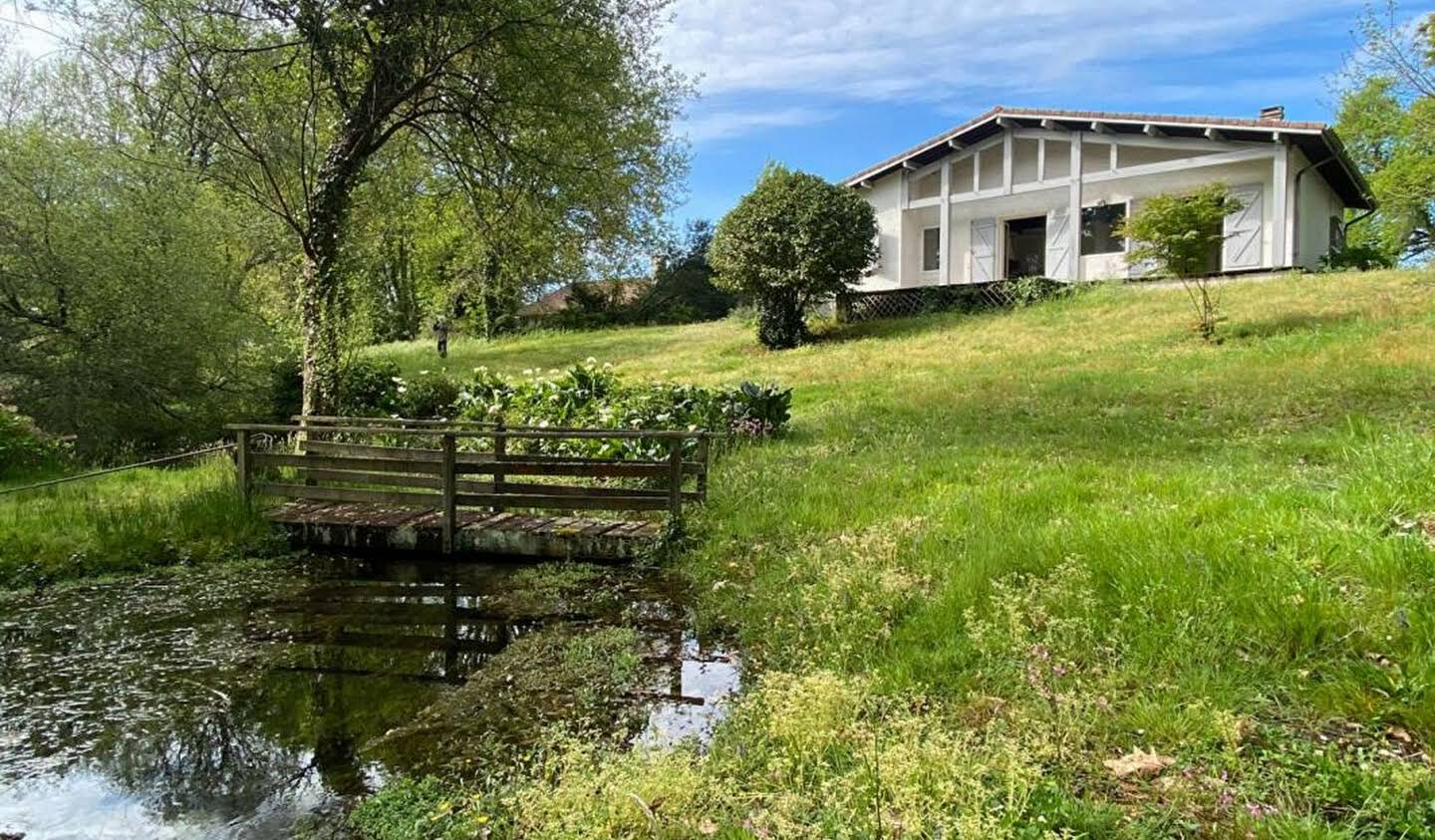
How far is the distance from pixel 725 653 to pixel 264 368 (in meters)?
11.2

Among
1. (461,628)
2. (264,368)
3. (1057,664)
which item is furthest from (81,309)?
(1057,664)

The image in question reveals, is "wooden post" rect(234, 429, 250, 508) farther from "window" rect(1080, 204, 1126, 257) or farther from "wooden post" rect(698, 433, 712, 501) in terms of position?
"window" rect(1080, 204, 1126, 257)

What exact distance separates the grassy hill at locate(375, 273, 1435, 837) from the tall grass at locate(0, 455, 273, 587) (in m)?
4.69

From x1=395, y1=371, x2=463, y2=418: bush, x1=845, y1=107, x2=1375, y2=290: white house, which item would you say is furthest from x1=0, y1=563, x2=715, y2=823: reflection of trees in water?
x1=845, y1=107, x2=1375, y2=290: white house

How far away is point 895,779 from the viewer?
8.50 ft

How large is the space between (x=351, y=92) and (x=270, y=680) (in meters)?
8.51

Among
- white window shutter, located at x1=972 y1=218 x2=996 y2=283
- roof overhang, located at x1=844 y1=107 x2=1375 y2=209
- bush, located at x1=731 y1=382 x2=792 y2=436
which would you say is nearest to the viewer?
bush, located at x1=731 y1=382 x2=792 y2=436

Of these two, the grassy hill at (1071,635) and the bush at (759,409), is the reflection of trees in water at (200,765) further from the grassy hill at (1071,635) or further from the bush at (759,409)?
the bush at (759,409)

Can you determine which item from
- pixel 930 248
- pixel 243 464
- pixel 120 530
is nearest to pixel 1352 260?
pixel 930 248

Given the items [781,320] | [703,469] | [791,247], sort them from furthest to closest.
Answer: [781,320] → [791,247] → [703,469]

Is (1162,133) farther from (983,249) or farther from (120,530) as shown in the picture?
(120,530)

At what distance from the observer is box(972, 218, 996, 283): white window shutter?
2266cm

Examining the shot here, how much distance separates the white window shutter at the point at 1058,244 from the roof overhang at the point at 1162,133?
7.19 ft

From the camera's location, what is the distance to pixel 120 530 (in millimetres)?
7242
